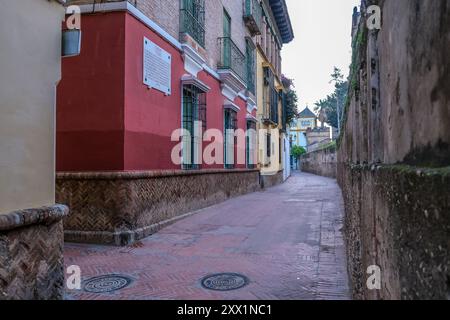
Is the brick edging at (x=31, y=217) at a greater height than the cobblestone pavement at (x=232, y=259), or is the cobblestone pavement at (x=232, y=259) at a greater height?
the brick edging at (x=31, y=217)

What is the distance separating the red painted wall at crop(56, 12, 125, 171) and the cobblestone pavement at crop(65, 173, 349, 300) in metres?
1.71

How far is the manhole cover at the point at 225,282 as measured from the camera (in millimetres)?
4680

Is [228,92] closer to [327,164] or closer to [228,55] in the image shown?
[228,55]

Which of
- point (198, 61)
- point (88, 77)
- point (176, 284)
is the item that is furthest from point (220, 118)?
point (176, 284)

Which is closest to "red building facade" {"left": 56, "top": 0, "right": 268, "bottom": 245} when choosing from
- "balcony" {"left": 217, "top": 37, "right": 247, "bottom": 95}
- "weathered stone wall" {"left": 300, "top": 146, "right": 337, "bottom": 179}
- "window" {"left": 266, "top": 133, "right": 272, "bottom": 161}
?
"balcony" {"left": 217, "top": 37, "right": 247, "bottom": 95}

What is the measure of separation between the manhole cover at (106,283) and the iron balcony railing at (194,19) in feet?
22.5

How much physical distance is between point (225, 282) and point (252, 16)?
15444 mm

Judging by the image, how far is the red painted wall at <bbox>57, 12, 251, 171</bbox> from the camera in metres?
7.21

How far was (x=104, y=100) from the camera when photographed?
7.26 meters

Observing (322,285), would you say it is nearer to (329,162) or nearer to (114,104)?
(114,104)

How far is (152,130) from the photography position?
8.26 meters

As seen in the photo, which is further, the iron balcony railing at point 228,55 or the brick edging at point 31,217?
the iron balcony railing at point 228,55

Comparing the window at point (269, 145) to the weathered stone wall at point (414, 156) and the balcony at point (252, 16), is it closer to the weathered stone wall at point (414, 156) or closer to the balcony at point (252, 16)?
the balcony at point (252, 16)

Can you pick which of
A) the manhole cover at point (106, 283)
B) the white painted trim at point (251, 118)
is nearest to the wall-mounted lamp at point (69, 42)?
the manhole cover at point (106, 283)
